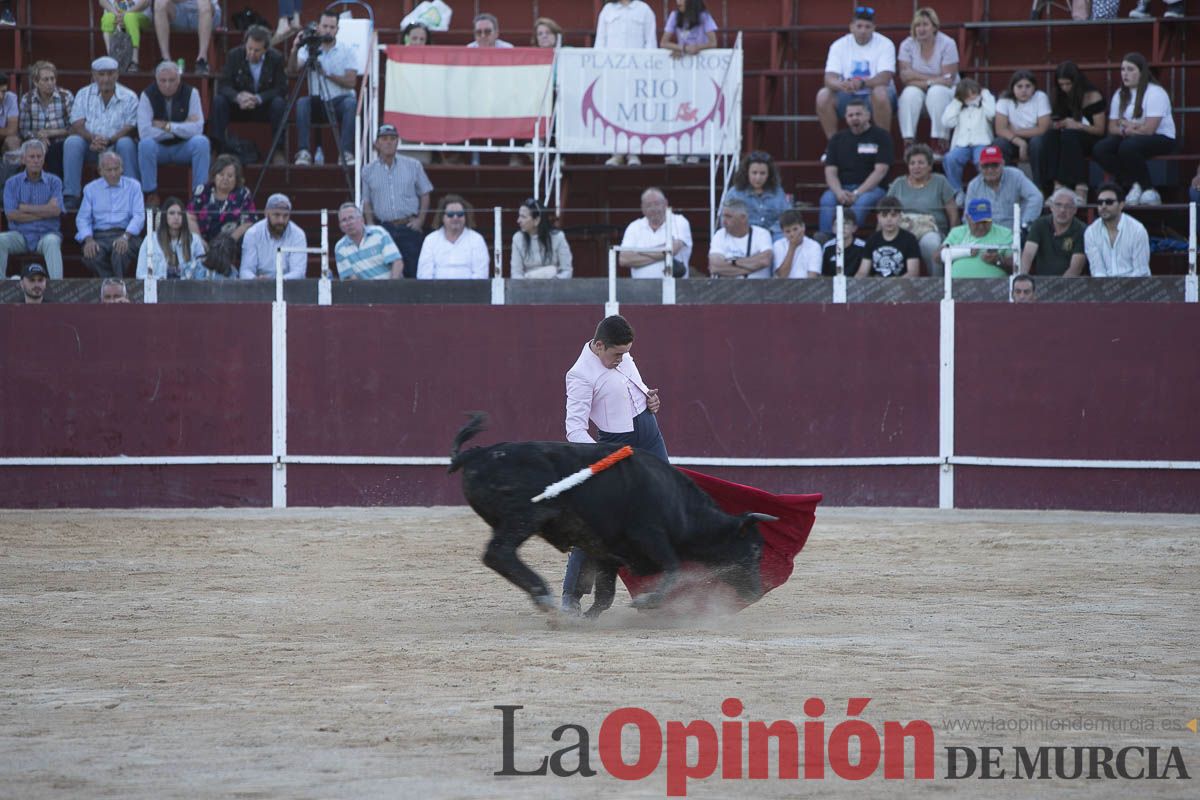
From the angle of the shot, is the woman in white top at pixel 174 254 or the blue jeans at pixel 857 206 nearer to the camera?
the woman in white top at pixel 174 254

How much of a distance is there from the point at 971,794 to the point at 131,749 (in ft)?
8.27

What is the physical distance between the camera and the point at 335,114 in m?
15.2

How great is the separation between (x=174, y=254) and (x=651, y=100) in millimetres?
4727

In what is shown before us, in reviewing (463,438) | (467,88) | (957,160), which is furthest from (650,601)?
(467,88)

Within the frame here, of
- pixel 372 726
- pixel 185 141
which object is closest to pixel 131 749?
pixel 372 726

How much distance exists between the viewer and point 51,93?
14.4 metres

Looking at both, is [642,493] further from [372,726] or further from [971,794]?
[971,794]

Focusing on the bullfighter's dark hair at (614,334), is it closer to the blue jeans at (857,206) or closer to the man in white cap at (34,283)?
the blue jeans at (857,206)

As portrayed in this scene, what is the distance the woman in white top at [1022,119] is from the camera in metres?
13.9

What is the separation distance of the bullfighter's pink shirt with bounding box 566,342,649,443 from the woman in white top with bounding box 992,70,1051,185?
24.7 ft

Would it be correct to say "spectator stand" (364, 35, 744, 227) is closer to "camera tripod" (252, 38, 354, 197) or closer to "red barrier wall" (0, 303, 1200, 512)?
"camera tripod" (252, 38, 354, 197)

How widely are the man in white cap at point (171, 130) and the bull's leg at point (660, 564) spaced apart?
28.0 ft

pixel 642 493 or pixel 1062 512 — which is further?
pixel 1062 512

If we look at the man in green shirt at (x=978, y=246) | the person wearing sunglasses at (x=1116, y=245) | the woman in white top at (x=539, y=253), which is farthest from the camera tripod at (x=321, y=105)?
the person wearing sunglasses at (x=1116, y=245)
